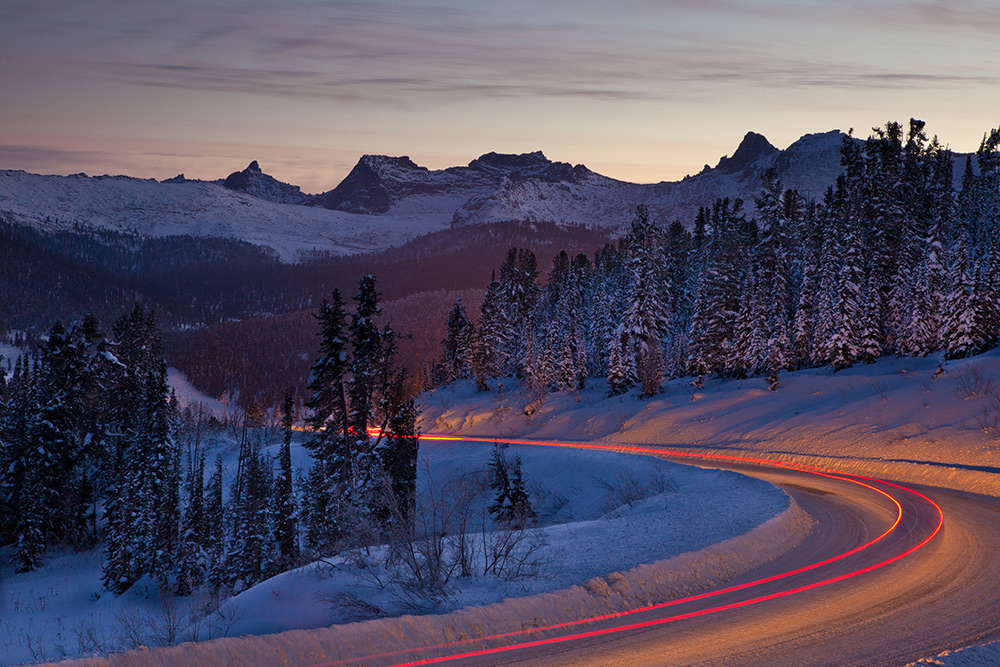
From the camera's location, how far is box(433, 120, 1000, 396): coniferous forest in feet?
156

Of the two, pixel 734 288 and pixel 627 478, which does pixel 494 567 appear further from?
pixel 734 288

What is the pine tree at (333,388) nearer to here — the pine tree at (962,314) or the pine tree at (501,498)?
the pine tree at (501,498)

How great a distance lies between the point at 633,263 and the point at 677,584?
5064 centimetres

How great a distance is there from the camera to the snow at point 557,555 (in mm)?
11875

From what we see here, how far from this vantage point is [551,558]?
14109 millimetres

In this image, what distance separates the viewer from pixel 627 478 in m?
30.8

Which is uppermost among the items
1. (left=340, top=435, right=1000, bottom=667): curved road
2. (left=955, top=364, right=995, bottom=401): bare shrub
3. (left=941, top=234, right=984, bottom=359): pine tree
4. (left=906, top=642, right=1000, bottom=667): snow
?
(left=941, top=234, right=984, bottom=359): pine tree

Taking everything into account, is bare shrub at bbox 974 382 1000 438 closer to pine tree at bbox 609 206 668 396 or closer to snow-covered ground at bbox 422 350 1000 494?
snow-covered ground at bbox 422 350 1000 494

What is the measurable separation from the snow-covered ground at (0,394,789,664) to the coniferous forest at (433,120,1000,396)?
20189 millimetres

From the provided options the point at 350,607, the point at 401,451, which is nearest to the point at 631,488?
the point at 401,451

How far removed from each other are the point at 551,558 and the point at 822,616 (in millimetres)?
5035

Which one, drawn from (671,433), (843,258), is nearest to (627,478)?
(671,433)

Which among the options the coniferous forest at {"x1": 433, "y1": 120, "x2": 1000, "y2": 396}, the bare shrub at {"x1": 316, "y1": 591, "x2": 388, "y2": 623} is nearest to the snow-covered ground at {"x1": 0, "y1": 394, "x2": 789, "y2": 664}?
the bare shrub at {"x1": 316, "y1": 591, "x2": 388, "y2": 623}

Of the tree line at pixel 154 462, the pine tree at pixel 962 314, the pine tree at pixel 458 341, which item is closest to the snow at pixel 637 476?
the pine tree at pixel 962 314
